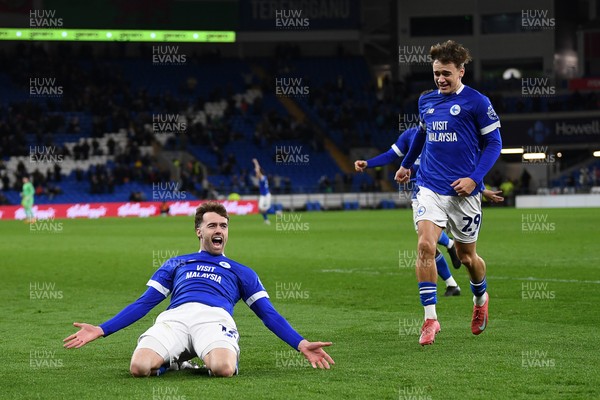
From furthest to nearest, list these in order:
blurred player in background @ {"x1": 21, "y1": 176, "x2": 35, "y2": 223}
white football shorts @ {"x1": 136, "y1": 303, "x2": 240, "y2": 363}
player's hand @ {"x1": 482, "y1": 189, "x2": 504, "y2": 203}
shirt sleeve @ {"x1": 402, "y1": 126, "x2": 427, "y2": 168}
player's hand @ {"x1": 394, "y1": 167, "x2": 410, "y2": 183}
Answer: blurred player in background @ {"x1": 21, "y1": 176, "x2": 35, "y2": 223} < player's hand @ {"x1": 394, "y1": 167, "x2": 410, "y2": 183} < shirt sleeve @ {"x1": 402, "y1": 126, "x2": 427, "y2": 168} < player's hand @ {"x1": 482, "y1": 189, "x2": 504, "y2": 203} < white football shorts @ {"x1": 136, "y1": 303, "x2": 240, "y2": 363}

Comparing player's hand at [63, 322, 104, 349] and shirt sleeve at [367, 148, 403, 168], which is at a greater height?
shirt sleeve at [367, 148, 403, 168]

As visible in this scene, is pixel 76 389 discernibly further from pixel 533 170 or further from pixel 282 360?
pixel 533 170

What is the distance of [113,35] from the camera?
62531mm

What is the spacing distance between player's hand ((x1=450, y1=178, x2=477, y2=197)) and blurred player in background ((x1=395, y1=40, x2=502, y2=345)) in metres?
0.03

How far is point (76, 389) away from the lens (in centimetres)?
762

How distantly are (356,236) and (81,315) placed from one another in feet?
58.0

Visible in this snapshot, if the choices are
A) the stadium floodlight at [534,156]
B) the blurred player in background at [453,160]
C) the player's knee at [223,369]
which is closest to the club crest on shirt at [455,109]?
the blurred player in background at [453,160]

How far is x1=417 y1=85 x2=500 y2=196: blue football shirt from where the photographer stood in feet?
33.9

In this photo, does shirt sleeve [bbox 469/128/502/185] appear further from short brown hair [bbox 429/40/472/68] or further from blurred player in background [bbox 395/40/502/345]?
short brown hair [bbox 429/40/472/68]

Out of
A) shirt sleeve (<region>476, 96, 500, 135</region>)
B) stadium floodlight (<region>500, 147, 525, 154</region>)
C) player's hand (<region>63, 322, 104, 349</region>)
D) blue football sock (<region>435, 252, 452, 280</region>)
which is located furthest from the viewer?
stadium floodlight (<region>500, 147, 525, 154</region>)

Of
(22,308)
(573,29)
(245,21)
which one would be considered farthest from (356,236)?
(573,29)

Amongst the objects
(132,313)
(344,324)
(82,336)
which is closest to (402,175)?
(344,324)

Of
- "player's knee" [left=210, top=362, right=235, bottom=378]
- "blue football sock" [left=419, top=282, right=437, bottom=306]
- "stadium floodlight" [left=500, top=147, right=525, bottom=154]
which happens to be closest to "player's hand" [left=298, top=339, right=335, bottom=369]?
"player's knee" [left=210, top=362, right=235, bottom=378]

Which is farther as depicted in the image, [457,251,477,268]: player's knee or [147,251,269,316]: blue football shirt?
[457,251,477,268]: player's knee
